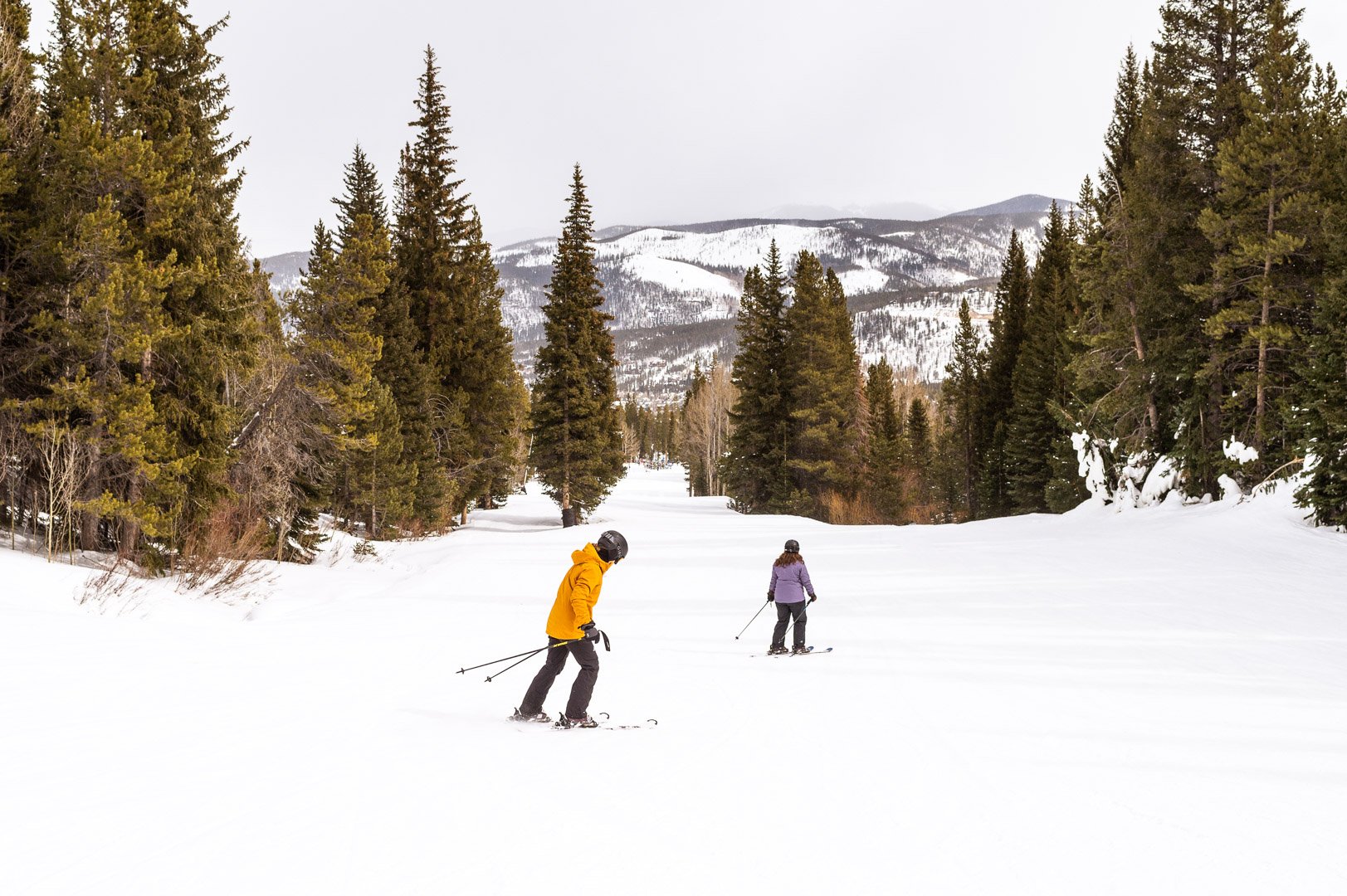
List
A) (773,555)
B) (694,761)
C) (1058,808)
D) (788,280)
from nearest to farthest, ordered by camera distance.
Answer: (1058,808), (694,761), (773,555), (788,280)

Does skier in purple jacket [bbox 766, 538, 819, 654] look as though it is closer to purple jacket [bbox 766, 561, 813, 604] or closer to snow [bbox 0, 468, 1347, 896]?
purple jacket [bbox 766, 561, 813, 604]

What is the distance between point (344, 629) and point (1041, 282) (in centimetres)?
4500

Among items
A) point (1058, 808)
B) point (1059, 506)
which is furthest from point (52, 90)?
point (1059, 506)

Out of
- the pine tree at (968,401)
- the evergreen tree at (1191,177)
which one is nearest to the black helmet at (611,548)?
the evergreen tree at (1191,177)

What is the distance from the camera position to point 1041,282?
45.1 metres

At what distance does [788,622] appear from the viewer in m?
10.7

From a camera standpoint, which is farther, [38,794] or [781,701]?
[781,701]

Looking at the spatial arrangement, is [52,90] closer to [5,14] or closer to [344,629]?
[5,14]

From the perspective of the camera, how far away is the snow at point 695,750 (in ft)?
13.4

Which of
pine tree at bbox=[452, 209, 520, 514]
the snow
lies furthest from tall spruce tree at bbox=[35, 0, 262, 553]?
pine tree at bbox=[452, 209, 520, 514]

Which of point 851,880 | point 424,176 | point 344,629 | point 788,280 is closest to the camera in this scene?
point 851,880

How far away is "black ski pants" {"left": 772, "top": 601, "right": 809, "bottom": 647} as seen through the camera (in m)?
10.7

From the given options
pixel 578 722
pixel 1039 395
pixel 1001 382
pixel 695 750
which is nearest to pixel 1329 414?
pixel 695 750

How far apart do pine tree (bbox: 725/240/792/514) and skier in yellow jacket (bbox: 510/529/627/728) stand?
34.2 m
